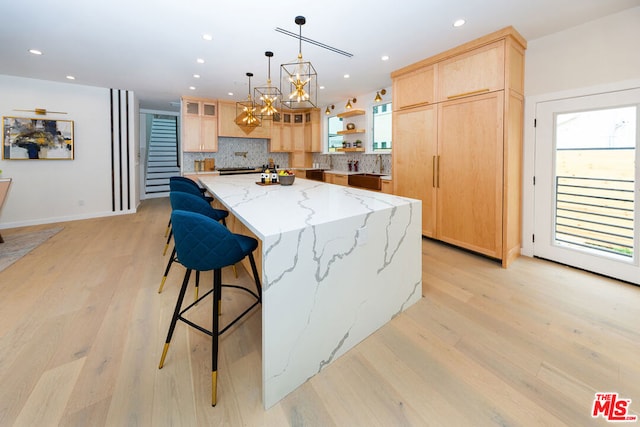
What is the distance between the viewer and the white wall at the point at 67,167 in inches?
188

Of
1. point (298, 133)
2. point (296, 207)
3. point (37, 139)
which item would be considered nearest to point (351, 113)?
point (298, 133)

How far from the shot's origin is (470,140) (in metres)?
3.35

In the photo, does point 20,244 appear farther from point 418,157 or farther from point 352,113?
point 352,113

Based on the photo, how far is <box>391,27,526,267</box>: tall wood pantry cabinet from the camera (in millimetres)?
3066

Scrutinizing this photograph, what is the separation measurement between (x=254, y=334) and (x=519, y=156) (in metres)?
3.53

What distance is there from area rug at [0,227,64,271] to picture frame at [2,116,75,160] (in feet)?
4.67

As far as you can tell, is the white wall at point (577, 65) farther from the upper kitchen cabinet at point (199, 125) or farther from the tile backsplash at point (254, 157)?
the upper kitchen cabinet at point (199, 125)

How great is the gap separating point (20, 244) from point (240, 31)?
13.7ft

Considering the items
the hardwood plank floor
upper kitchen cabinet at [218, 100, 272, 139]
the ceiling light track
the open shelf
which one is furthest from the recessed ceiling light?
upper kitchen cabinet at [218, 100, 272, 139]

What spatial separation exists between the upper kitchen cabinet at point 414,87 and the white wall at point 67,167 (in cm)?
533

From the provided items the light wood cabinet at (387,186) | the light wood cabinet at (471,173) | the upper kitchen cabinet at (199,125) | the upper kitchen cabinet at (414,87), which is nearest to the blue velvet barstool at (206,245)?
the light wood cabinet at (471,173)

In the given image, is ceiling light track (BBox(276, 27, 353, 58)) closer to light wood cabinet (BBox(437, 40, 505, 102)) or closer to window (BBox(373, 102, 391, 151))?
light wood cabinet (BBox(437, 40, 505, 102))

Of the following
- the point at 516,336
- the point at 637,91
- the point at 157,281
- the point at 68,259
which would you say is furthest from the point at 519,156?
the point at 68,259

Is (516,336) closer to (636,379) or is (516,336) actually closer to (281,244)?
(636,379)
